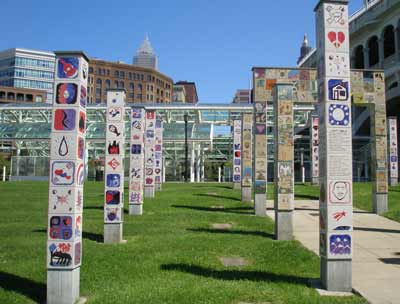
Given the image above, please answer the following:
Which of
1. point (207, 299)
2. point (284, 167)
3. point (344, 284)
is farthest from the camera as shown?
point (284, 167)

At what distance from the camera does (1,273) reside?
7.64 meters

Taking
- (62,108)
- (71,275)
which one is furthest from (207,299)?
(62,108)

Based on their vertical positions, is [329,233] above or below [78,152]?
below

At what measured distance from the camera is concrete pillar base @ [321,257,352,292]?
690 cm

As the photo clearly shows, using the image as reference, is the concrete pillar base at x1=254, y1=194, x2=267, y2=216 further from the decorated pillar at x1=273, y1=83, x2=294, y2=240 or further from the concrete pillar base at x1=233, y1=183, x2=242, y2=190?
the concrete pillar base at x1=233, y1=183, x2=242, y2=190

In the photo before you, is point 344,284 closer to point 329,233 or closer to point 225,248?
point 329,233

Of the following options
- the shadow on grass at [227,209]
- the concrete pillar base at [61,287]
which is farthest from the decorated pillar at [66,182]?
the shadow on grass at [227,209]

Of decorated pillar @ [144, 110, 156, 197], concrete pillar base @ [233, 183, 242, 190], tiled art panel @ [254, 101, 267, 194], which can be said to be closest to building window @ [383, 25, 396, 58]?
concrete pillar base @ [233, 183, 242, 190]

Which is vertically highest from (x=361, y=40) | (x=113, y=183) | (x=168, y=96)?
(x=168, y=96)

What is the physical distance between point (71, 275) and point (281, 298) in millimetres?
2976

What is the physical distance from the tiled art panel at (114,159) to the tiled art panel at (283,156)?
13.1 ft

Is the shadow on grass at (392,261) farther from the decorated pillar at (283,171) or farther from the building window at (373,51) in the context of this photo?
the building window at (373,51)

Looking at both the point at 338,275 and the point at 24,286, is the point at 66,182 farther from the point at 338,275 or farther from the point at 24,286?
the point at 338,275

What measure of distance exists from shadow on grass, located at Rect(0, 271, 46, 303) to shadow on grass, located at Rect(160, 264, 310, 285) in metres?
2.19
